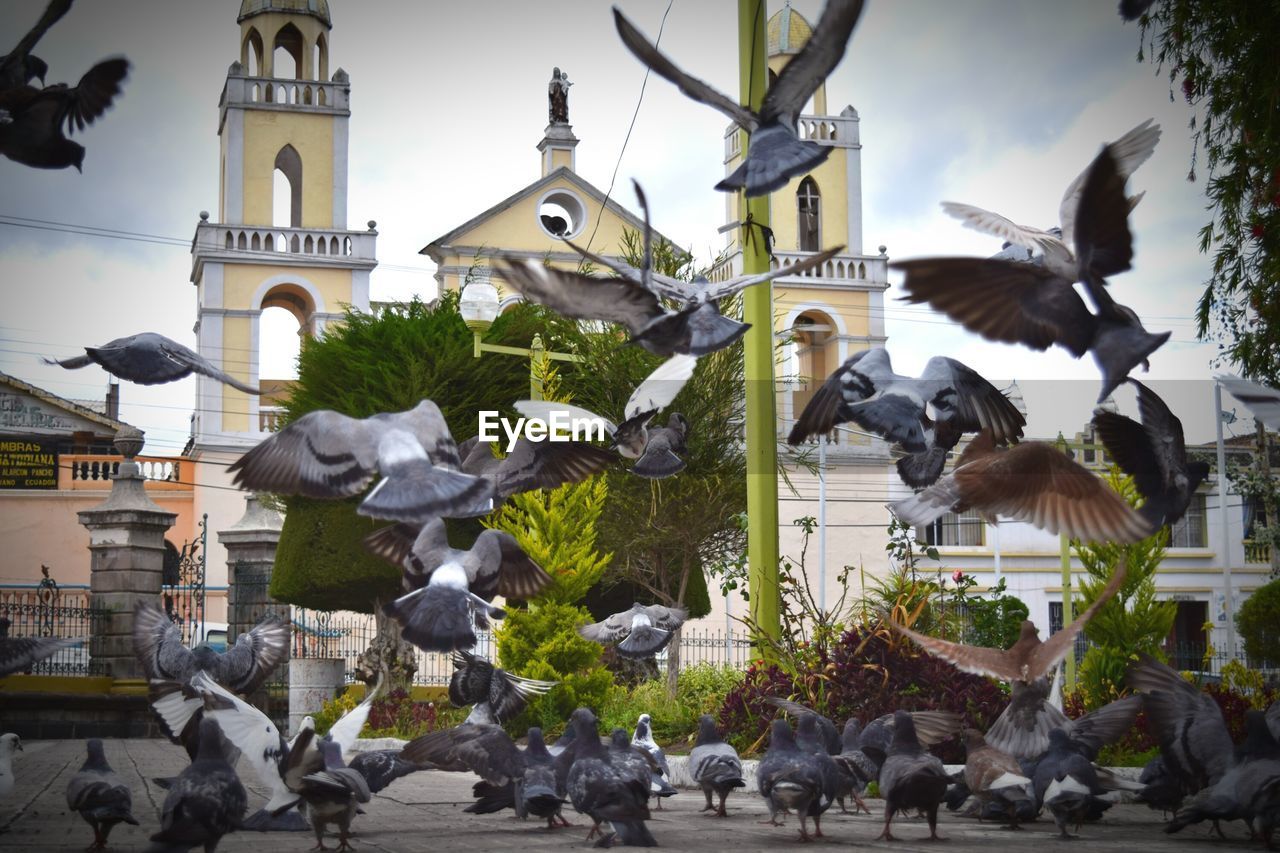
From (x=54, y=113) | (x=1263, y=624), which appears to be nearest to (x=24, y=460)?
(x=54, y=113)

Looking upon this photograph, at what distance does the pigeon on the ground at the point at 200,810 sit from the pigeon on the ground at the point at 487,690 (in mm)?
1486

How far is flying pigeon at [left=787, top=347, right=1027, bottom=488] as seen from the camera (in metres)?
4.13

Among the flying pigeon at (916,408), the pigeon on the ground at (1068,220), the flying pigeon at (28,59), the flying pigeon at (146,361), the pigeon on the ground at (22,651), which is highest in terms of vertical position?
the flying pigeon at (28,59)

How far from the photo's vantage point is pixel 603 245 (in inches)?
1118

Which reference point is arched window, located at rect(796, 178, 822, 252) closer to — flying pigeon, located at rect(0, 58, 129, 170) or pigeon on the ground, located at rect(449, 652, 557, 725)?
pigeon on the ground, located at rect(449, 652, 557, 725)

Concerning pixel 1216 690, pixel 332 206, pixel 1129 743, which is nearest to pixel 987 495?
pixel 1129 743

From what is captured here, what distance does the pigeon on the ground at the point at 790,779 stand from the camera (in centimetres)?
601

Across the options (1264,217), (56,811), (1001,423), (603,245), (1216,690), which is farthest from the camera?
(603,245)

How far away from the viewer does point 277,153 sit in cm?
2497

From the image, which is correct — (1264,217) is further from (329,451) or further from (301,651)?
(301,651)

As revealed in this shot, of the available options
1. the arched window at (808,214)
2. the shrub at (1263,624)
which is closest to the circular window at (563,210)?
the arched window at (808,214)

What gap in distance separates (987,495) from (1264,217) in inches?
122

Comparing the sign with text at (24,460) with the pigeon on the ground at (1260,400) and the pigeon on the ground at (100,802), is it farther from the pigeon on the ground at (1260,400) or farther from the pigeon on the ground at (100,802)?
the pigeon on the ground at (1260,400)

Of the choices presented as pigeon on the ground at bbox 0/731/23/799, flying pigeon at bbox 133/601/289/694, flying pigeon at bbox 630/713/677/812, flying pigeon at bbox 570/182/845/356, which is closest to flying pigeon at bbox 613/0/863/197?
flying pigeon at bbox 570/182/845/356
